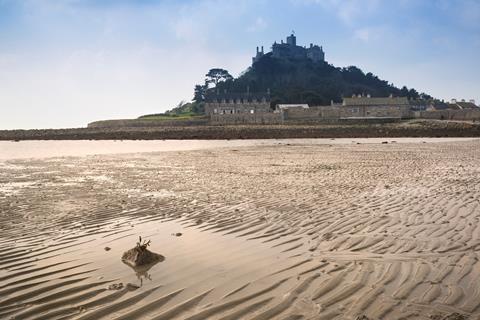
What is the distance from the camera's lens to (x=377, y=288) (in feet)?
14.6

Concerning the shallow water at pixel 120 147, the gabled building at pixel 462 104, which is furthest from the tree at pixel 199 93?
the shallow water at pixel 120 147

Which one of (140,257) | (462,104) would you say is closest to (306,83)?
(462,104)

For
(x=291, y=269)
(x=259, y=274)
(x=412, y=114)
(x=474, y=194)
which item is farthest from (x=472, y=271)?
(x=412, y=114)

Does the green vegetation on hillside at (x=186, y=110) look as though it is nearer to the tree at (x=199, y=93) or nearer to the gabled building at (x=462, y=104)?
the tree at (x=199, y=93)

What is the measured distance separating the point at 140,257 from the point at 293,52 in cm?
17568

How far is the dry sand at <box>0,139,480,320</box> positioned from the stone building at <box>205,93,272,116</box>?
99314mm

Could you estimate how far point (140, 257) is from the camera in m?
5.40

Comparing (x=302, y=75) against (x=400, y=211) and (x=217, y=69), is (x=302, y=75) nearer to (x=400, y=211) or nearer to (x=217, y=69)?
(x=217, y=69)

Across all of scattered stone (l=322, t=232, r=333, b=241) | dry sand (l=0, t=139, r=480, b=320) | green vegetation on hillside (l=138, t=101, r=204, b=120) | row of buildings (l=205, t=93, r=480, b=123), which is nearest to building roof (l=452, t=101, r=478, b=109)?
row of buildings (l=205, t=93, r=480, b=123)

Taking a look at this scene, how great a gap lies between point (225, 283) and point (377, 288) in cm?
168

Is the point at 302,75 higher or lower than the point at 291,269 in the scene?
higher

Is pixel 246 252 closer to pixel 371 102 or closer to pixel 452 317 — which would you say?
pixel 452 317

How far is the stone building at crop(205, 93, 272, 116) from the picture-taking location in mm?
110312

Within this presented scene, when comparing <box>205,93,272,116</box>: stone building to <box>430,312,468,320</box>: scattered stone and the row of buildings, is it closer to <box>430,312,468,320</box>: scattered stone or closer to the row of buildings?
the row of buildings
